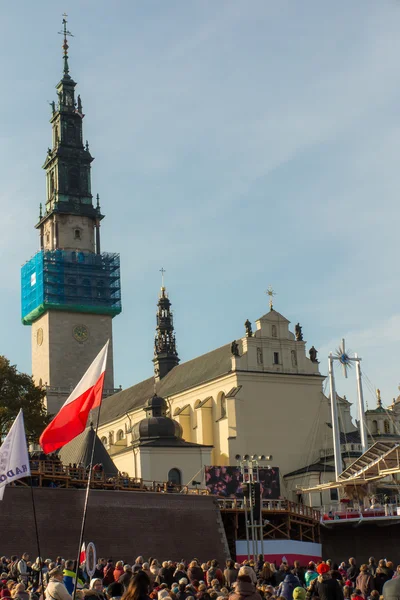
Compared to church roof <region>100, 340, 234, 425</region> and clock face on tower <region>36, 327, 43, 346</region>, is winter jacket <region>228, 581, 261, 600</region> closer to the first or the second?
church roof <region>100, 340, 234, 425</region>

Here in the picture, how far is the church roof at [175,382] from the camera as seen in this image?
248 feet

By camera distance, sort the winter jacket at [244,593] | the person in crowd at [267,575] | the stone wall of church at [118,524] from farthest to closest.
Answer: the stone wall of church at [118,524] < the person in crowd at [267,575] < the winter jacket at [244,593]

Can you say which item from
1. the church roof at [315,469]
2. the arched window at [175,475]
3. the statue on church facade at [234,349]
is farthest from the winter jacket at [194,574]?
the statue on church facade at [234,349]

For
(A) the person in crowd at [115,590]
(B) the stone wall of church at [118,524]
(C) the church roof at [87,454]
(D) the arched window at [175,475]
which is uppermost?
(C) the church roof at [87,454]

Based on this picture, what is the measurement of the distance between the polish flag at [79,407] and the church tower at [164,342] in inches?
2878

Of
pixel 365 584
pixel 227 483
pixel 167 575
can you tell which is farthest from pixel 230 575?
pixel 227 483

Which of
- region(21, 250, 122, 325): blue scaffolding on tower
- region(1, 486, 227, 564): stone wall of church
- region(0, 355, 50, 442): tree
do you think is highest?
region(21, 250, 122, 325): blue scaffolding on tower

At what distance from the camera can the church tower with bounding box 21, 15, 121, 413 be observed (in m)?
95.6

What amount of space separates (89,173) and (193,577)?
276 ft

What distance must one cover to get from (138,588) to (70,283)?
8725 cm

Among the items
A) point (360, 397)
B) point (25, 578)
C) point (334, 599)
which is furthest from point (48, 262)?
point (334, 599)

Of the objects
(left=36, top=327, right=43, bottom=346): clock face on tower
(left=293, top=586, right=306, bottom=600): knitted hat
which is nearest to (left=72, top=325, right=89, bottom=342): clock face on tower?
(left=36, top=327, right=43, bottom=346): clock face on tower

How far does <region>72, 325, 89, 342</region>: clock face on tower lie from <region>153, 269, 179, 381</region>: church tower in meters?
7.31

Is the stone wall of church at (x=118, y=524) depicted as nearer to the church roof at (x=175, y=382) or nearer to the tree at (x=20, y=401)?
the tree at (x=20, y=401)
